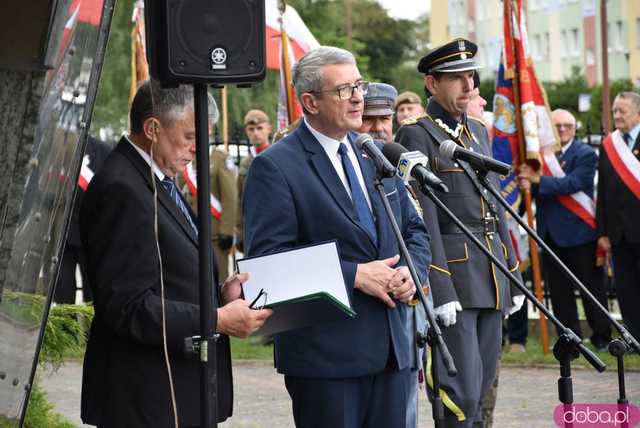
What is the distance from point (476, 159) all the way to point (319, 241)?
0.76m

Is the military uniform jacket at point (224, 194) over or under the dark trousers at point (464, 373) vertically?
over

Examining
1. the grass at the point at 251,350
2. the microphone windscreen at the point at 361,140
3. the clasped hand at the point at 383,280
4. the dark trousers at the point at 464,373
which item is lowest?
the grass at the point at 251,350

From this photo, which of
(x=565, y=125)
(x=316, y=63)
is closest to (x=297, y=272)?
(x=316, y=63)

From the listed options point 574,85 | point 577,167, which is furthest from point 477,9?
point 577,167

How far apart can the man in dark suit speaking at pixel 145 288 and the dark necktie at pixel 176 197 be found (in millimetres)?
18

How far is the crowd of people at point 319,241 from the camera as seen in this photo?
4629 millimetres

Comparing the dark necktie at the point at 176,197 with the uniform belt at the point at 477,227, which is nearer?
the dark necktie at the point at 176,197

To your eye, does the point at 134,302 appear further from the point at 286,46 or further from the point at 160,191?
the point at 286,46

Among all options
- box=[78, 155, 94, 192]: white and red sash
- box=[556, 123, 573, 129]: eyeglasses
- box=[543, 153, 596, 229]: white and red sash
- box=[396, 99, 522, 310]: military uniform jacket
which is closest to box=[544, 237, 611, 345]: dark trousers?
box=[543, 153, 596, 229]: white and red sash

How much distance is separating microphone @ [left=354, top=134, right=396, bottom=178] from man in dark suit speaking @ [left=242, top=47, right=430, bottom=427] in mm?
98

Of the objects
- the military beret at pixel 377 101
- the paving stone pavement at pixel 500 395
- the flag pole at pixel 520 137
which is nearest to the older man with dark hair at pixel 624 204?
the flag pole at pixel 520 137

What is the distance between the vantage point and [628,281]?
11.7 metres

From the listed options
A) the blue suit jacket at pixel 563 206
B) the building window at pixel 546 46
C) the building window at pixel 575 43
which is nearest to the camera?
the blue suit jacket at pixel 563 206

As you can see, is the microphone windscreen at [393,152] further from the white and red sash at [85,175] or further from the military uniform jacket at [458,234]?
the white and red sash at [85,175]
